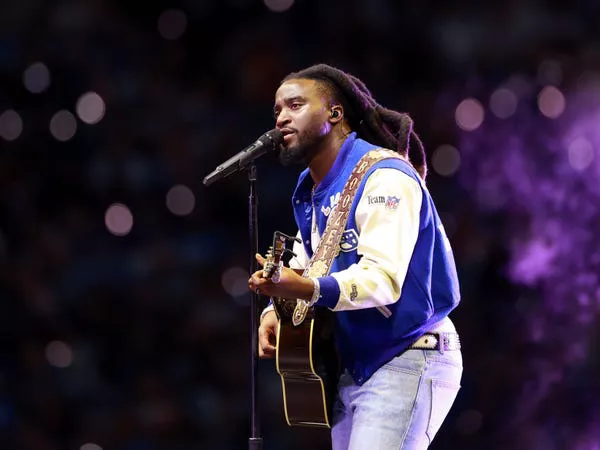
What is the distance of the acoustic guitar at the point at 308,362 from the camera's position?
2377 millimetres

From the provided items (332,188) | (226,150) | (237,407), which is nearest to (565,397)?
(237,407)

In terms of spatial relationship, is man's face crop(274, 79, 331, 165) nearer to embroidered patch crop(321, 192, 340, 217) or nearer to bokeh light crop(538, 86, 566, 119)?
embroidered patch crop(321, 192, 340, 217)

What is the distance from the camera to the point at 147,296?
157 inches

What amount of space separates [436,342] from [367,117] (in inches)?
28.3

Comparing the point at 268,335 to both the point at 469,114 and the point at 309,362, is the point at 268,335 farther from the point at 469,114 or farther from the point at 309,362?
the point at 469,114

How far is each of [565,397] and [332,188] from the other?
7.18 ft

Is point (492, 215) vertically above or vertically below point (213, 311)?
above

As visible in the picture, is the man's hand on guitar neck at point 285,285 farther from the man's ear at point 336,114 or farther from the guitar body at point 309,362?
the man's ear at point 336,114

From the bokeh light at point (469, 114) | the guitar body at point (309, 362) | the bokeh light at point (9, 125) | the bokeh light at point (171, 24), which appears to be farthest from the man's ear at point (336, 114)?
the bokeh light at point (9, 125)

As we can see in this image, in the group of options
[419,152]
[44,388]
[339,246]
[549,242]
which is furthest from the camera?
[549,242]

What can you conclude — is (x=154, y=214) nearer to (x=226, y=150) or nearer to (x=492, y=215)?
(x=226, y=150)

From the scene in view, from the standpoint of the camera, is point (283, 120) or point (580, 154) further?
point (580, 154)

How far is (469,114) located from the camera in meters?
4.16

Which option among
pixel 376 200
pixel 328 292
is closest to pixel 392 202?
pixel 376 200
